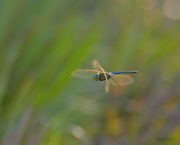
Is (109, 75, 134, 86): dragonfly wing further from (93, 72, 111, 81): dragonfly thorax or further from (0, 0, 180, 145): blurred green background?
(0, 0, 180, 145): blurred green background

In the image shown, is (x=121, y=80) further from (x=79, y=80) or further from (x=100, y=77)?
(x=79, y=80)

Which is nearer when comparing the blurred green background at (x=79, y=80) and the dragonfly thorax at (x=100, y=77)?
the dragonfly thorax at (x=100, y=77)

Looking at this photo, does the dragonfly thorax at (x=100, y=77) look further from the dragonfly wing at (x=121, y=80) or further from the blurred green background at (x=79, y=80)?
the blurred green background at (x=79, y=80)

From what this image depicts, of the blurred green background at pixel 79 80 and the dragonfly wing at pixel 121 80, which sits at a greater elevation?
the blurred green background at pixel 79 80

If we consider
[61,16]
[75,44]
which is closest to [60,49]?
[75,44]

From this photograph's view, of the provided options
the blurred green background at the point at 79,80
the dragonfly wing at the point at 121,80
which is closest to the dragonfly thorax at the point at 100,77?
the dragonfly wing at the point at 121,80

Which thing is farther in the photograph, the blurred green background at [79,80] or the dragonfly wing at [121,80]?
the blurred green background at [79,80]

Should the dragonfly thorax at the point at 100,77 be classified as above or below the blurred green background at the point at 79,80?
below

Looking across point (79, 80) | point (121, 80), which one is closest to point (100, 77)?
point (121, 80)

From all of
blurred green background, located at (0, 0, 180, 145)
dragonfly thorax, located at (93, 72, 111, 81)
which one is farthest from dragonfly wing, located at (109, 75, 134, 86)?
blurred green background, located at (0, 0, 180, 145)
